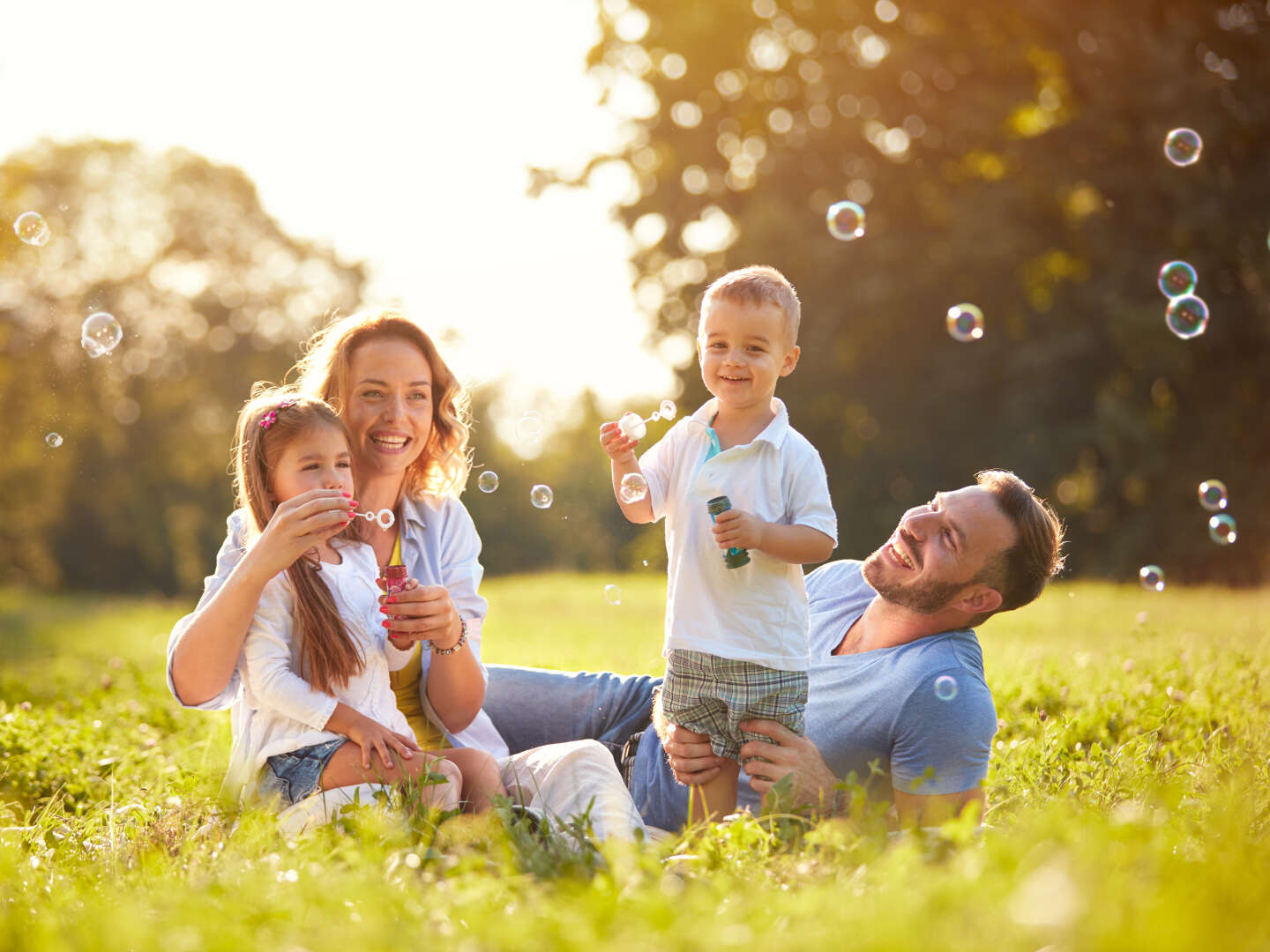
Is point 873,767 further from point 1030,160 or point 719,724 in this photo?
point 1030,160

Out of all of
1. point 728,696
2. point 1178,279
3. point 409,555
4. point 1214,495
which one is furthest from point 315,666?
point 1178,279

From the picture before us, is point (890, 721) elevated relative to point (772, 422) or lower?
lower

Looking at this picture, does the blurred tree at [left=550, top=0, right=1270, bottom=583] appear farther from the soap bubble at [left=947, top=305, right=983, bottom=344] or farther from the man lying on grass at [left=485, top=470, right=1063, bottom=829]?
the man lying on grass at [left=485, top=470, right=1063, bottom=829]

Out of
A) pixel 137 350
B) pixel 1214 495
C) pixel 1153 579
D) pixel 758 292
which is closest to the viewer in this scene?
pixel 758 292

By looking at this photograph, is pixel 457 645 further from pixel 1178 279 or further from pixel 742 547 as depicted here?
pixel 1178 279

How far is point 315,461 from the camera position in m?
3.28

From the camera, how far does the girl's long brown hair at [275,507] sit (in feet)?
10.3

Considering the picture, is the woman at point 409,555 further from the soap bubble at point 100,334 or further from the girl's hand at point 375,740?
the soap bubble at point 100,334

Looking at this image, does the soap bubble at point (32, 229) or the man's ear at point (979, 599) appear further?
the soap bubble at point (32, 229)

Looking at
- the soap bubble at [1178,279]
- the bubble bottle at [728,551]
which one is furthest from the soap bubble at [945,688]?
the soap bubble at [1178,279]

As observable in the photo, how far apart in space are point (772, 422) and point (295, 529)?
132 cm

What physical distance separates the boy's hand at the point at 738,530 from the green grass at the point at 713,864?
2.34ft

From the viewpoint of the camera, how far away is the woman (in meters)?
3.08

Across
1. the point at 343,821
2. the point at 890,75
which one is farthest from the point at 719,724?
the point at 890,75
